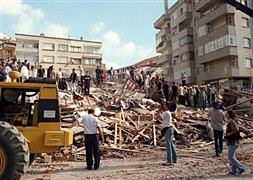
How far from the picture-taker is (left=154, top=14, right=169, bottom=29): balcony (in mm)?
76213

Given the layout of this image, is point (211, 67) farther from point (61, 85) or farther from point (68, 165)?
point (68, 165)

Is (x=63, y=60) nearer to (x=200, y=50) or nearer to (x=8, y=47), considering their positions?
(x=8, y=47)

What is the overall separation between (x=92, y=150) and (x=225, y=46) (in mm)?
40791

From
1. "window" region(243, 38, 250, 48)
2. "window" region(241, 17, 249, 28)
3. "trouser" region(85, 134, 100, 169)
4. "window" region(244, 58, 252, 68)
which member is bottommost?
"trouser" region(85, 134, 100, 169)

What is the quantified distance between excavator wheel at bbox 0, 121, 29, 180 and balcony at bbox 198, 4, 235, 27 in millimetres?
43848

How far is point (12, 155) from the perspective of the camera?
7910mm

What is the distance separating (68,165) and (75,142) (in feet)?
9.41

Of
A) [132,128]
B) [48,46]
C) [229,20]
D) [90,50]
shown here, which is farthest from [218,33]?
[48,46]

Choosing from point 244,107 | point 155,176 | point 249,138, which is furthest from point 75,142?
point 244,107

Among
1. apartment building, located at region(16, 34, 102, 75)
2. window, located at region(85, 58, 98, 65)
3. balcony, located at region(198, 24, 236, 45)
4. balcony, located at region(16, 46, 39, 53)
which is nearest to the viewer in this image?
balcony, located at region(198, 24, 236, 45)

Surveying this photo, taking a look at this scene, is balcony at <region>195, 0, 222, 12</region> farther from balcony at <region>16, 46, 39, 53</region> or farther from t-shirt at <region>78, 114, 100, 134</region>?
t-shirt at <region>78, 114, 100, 134</region>

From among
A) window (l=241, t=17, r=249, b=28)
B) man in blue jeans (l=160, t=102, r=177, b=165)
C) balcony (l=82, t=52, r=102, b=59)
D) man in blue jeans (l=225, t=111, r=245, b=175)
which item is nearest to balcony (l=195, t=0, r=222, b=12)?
window (l=241, t=17, r=249, b=28)

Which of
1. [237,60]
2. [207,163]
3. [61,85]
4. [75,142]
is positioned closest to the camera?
[207,163]

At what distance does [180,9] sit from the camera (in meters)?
66.6
